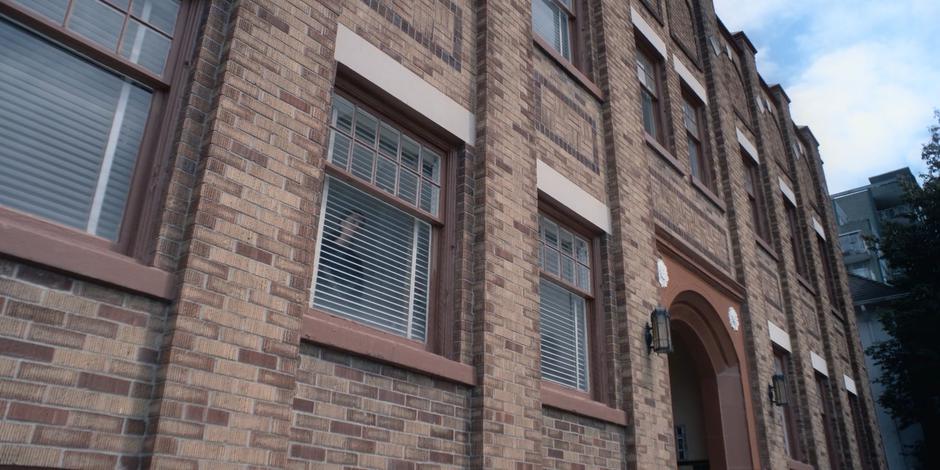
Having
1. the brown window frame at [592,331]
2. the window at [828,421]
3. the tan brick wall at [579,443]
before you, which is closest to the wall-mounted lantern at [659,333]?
the brown window frame at [592,331]

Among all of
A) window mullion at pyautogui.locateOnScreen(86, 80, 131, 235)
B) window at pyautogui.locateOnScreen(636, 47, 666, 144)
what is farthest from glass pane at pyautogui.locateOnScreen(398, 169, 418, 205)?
window at pyautogui.locateOnScreen(636, 47, 666, 144)

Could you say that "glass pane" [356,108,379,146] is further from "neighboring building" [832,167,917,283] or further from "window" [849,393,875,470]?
"neighboring building" [832,167,917,283]

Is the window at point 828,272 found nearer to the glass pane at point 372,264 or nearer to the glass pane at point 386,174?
the glass pane at point 372,264

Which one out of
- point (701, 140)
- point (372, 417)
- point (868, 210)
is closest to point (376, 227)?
point (372, 417)

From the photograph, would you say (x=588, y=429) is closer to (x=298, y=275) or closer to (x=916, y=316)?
(x=298, y=275)

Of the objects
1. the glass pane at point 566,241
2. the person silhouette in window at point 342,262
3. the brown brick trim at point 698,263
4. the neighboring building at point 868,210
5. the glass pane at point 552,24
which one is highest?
the neighboring building at point 868,210

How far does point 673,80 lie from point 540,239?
5557 mm

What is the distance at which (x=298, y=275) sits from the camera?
3.93 m

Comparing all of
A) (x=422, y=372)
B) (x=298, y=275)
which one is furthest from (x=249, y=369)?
(x=422, y=372)

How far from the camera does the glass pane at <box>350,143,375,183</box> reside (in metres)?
4.96

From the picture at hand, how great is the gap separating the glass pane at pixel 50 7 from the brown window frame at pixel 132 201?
3cm

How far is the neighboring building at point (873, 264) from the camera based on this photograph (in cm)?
2091

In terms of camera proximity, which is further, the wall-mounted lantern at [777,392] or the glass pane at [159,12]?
the wall-mounted lantern at [777,392]

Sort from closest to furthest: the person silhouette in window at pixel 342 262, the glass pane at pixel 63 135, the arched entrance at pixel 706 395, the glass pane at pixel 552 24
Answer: the glass pane at pixel 63 135 < the person silhouette in window at pixel 342 262 < the glass pane at pixel 552 24 < the arched entrance at pixel 706 395
